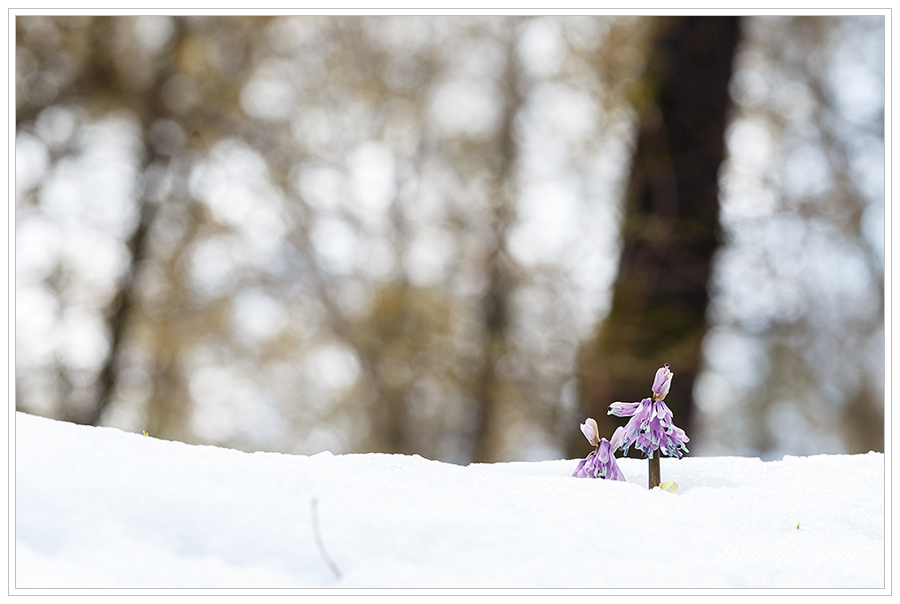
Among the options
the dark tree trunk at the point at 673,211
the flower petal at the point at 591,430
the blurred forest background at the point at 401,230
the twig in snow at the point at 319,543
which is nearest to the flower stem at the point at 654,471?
the flower petal at the point at 591,430

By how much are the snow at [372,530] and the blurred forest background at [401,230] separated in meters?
2.95

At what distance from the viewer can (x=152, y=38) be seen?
5.55 meters

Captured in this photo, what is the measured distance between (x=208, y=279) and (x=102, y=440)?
4.71 metres

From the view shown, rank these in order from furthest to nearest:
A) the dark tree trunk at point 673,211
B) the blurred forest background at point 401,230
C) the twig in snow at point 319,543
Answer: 1. the blurred forest background at point 401,230
2. the dark tree trunk at point 673,211
3. the twig in snow at point 319,543

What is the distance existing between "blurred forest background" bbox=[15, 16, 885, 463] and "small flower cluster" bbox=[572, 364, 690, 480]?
8.86 ft

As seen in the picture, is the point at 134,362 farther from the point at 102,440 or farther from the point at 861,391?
the point at 861,391

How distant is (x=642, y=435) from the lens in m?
1.19

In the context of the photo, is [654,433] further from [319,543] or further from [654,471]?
[319,543]

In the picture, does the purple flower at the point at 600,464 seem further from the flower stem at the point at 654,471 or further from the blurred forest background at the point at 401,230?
the blurred forest background at the point at 401,230

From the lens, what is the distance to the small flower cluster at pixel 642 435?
1.19 meters

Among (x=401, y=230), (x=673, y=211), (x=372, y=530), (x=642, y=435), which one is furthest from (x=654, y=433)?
(x=401, y=230)

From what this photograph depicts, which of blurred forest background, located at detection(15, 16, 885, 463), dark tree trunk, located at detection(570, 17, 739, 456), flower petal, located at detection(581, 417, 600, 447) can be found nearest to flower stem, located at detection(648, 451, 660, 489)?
flower petal, located at detection(581, 417, 600, 447)
